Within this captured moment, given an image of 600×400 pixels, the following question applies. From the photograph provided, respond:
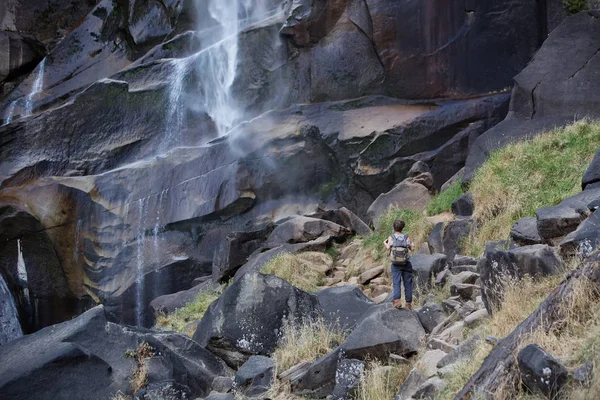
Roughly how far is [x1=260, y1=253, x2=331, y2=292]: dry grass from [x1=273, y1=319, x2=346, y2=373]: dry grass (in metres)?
4.56

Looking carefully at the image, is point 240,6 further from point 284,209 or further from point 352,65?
point 284,209

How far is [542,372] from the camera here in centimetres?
518

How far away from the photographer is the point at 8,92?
25812 millimetres

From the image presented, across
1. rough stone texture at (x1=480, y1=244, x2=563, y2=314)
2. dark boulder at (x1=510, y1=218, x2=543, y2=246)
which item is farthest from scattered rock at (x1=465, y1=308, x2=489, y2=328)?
dark boulder at (x1=510, y1=218, x2=543, y2=246)

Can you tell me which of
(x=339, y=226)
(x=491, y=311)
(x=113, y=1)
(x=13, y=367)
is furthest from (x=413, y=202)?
(x=113, y=1)

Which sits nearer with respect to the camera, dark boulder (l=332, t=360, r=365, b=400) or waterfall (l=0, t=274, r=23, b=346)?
dark boulder (l=332, t=360, r=365, b=400)

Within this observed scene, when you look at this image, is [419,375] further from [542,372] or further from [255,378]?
[255,378]

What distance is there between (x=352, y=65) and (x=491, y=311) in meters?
13.5

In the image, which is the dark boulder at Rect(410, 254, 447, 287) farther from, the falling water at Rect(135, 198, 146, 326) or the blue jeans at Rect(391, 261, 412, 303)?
the falling water at Rect(135, 198, 146, 326)

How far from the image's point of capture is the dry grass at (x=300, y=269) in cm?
1436

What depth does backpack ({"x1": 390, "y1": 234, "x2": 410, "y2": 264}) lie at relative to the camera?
928 cm

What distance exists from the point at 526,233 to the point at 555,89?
6.78m

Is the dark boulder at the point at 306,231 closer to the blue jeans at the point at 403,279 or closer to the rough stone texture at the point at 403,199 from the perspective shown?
the rough stone texture at the point at 403,199

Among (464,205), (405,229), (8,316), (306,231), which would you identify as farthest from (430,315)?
(8,316)
